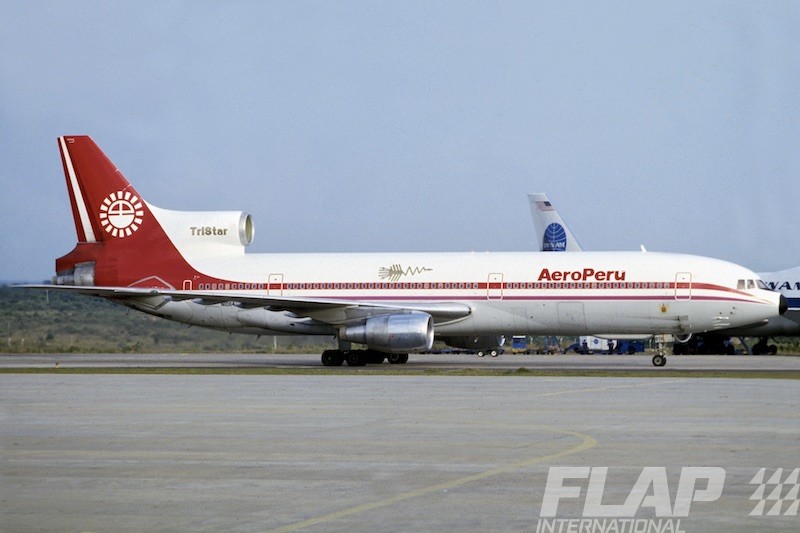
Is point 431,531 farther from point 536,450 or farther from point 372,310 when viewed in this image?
point 372,310

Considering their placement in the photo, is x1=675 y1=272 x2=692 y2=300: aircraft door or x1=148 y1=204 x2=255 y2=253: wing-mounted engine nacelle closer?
x1=675 y1=272 x2=692 y2=300: aircraft door

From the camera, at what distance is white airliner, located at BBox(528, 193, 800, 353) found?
5247 cm

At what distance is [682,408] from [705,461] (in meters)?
6.78

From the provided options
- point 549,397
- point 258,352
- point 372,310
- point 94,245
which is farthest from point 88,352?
point 549,397

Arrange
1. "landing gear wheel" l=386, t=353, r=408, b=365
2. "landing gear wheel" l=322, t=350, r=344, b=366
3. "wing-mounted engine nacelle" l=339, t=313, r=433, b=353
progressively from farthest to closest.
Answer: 1. "landing gear wheel" l=386, t=353, r=408, b=365
2. "landing gear wheel" l=322, t=350, r=344, b=366
3. "wing-mounted engine nacelle" l=339, t=313, r=433, b=353

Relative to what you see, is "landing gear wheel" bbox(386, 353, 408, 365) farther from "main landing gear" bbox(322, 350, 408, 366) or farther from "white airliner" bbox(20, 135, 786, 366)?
Answer: "main landing gear" bbox(322, 350, 408, 366)

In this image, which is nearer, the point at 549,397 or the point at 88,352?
the point at 549,397

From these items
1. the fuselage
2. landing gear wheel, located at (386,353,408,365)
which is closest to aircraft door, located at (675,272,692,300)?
the fuselage

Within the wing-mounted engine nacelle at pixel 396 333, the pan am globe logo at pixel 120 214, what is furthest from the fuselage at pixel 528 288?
the pan am globe logo at pixel 120 214

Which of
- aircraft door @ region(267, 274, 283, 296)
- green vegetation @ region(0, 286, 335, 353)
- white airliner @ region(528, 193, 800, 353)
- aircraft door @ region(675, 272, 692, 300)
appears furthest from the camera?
white airliner @ region(528, 193, 800, 353)

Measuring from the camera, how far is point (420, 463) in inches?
508

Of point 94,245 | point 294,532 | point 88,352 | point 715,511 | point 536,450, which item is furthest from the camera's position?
point 88,352

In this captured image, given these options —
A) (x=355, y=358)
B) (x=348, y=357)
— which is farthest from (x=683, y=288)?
(x=348, y=357)

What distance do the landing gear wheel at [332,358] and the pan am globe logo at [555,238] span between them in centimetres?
2478
